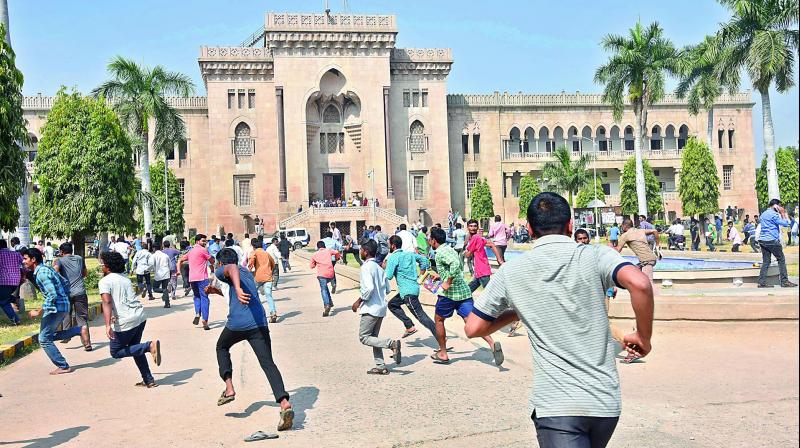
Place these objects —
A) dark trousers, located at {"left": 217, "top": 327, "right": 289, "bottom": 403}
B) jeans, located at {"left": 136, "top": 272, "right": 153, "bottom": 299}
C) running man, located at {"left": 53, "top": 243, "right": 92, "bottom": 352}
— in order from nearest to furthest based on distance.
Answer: dark trousers, located at {"left": 217, "top": 327, "right": 289, "bottom": 403}
running man, located at {"left": 53, "top": 243, "right": 92, "bottom": 352}
jeans, located at {"left": 136, "top": 272, "right": 153, "bottom": 299}

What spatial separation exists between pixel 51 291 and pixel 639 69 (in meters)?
30.9

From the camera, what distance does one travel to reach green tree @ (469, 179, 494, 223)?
5403 centimetres

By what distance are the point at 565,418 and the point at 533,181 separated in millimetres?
52937

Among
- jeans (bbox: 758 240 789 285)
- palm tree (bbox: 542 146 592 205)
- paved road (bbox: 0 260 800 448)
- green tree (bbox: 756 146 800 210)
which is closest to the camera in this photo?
paved road (bbox: 0 260 800 448)

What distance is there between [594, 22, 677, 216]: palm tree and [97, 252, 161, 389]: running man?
1164 inches

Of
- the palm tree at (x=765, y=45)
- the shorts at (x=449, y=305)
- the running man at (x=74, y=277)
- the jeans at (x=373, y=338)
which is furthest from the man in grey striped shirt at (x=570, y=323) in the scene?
the palm tree at (x=765, y=45)

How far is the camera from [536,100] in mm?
60812

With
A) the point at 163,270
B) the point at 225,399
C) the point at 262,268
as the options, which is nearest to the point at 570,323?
the point at 225,399

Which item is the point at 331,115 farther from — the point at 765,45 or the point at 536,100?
the point at 765,45

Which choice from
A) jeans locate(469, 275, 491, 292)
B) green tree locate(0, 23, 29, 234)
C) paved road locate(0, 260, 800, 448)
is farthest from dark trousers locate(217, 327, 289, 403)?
green tree locate(0, 23, 29, 234)

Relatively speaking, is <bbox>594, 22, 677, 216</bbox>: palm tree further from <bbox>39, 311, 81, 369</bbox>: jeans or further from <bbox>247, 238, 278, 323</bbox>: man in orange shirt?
<bbox>39, 311, 81, 369</bbox>: jeans

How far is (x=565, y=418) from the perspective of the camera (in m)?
3.31

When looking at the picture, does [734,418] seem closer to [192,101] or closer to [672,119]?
[192,101]

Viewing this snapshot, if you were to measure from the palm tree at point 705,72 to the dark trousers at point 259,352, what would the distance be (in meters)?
25.8
